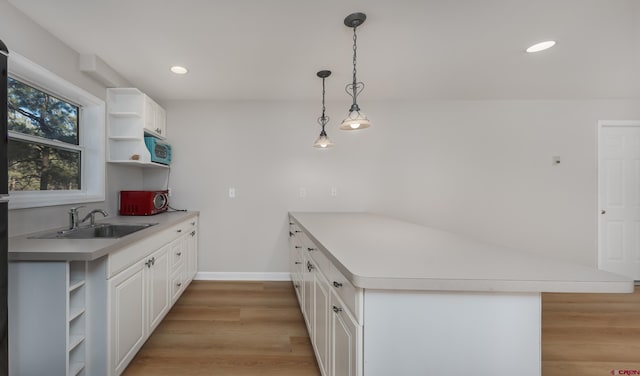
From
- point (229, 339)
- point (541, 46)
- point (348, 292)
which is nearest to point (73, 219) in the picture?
point (229, 339)

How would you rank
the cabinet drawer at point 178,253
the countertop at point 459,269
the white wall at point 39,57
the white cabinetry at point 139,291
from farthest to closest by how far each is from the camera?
the cabinet drawer at point 178,253 < the white wall at point 39,57 < the white cabinetry at point 139,291 < the countertop at point 459,269

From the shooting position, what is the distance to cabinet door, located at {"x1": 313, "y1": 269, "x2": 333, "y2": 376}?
128cm

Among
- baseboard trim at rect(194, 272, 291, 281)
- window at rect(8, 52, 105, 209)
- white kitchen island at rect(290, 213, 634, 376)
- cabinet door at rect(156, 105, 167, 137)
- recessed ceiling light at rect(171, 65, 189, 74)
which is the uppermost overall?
recessed ceiling light at rect(171, 65, 189, 74)

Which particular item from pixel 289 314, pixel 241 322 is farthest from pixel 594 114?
pixel 241 322

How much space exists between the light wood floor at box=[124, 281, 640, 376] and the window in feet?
4.42

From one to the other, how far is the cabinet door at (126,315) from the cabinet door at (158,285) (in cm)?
9

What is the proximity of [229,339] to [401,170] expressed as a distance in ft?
8.53

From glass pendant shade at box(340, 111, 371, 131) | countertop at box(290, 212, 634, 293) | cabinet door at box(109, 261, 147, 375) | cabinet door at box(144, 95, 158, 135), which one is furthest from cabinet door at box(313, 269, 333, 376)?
cabinet door at box(144, 95, 158, 135)

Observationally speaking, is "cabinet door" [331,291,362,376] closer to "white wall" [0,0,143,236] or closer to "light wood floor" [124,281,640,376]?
"light wood floor" [124,281,640,376]

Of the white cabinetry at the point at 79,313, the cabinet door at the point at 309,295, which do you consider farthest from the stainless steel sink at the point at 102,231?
the cabinet door at the point at 309,295

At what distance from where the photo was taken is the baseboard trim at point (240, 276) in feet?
9.96

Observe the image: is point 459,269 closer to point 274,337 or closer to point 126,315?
point 274,337

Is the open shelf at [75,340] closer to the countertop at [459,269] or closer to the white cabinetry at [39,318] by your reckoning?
the white cabinetry at [39,318]

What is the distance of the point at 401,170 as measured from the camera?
318cm
